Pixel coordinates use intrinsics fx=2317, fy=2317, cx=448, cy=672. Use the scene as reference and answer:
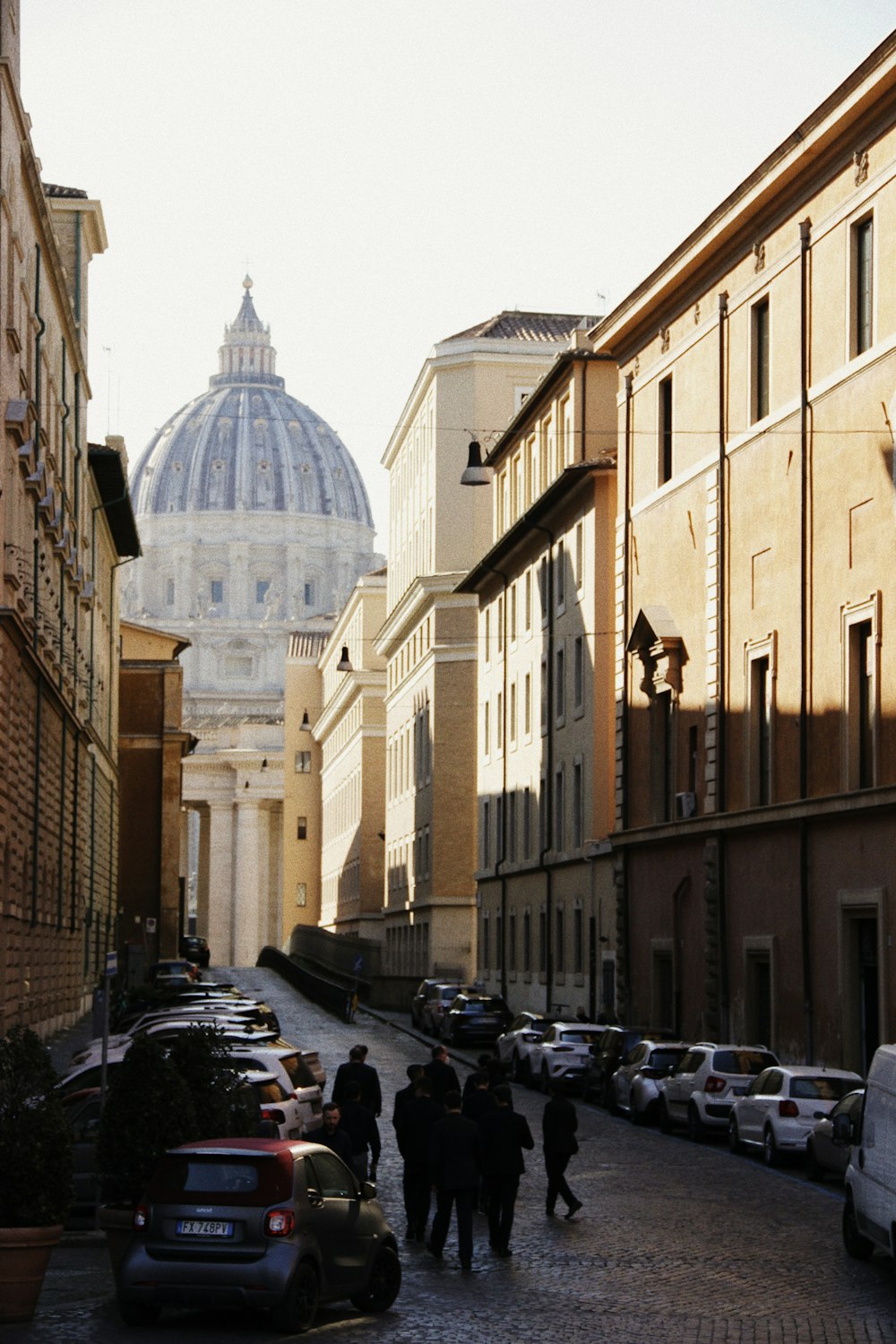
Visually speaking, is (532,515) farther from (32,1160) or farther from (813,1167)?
(32,1160)

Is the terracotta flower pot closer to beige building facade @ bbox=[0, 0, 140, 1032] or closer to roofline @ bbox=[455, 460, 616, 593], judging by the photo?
beige building facade @ bbox=[0, 0, 140, 1032]

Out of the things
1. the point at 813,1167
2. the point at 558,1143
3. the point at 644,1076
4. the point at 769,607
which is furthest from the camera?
the point at 769,607

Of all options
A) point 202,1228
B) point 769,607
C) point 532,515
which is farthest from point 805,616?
point 202,1228

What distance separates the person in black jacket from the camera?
20.5m

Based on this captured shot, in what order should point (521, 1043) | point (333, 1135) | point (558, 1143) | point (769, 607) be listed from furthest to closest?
1. point (521, 1043)
2. point (769, 607)
3. point (558, 1143)
4. point (333, 1135)

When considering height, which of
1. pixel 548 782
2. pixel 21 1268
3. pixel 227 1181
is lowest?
pixel 21 1268

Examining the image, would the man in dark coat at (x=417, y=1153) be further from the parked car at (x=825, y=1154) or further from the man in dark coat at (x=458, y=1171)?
the parked car at (x=825, y=1154)

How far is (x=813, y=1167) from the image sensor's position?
957 inches

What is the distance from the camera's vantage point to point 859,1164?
690 inches

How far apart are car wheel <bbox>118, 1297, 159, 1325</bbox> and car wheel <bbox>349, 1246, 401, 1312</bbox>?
1.44 metres

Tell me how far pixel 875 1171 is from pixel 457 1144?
3202 mm

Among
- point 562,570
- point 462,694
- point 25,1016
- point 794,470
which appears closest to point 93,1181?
point 794,470

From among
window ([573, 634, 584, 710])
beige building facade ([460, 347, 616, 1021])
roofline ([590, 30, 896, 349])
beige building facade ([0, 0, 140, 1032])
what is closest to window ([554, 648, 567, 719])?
beige building facade ([460, 347, 616, 1021])

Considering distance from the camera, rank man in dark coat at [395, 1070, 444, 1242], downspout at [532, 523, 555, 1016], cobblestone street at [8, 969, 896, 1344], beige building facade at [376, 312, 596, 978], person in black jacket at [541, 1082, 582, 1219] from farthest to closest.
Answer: beige building facade at [376, 312, 596, 978], downspout at [532, 523, 555, 1016], person in black jacket at [541, 1082, 582, 1219], man in dark coat at [395, 1070, 444, 1242], cobblestone street at [8, 969, 896, 1344]
